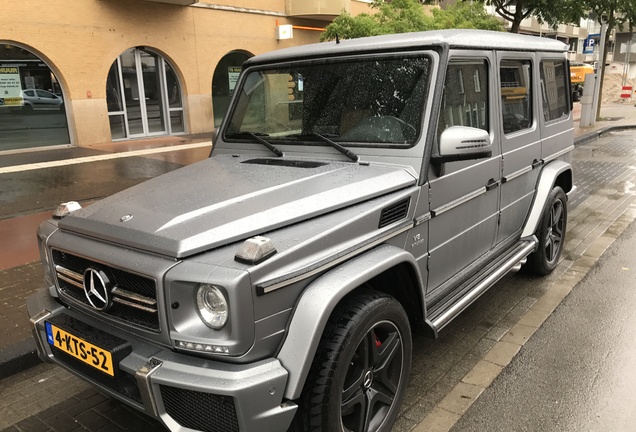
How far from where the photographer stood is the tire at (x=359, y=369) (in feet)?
7.45

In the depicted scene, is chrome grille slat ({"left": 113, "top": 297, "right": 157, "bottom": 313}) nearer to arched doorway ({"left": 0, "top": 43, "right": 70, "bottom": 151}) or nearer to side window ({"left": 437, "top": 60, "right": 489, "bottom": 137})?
side window ({"left": 437, "top": 60, "right": 489, "bottom": 137})

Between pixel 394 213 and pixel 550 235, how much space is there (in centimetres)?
289

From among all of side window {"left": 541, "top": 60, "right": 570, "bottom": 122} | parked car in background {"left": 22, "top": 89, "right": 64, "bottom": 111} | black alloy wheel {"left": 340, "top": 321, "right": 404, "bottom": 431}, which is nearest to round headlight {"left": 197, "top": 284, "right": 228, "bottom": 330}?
black alloy wheel {"left": 340, "top": 321, "right": 404, "bottom": 431}

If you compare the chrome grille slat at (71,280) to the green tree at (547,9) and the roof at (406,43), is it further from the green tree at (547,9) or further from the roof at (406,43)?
the green tree at (547,9)

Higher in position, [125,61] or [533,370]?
[125,61]

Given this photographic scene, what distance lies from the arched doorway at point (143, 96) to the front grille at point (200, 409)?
14.3 metres

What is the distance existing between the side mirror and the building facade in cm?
1278

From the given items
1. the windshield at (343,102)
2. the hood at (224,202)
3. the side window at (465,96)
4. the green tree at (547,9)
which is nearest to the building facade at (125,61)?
the green tree at (547,9)

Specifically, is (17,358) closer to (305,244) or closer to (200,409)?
(200,409)

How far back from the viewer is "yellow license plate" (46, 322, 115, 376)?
90.3 inches

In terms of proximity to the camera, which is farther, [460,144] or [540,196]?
[540,196]

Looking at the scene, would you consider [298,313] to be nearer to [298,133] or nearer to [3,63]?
[298,133]

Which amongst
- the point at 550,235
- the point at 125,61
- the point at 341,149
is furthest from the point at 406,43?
the point at 125,61

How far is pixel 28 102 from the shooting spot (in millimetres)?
13477
